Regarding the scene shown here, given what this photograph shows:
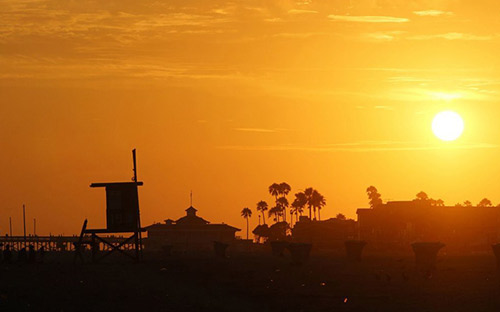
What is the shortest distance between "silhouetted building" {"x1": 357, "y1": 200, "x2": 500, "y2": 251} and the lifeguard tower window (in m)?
63.3

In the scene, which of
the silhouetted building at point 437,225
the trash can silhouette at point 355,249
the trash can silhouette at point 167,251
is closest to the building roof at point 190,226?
the silhouetted building at point 437,225

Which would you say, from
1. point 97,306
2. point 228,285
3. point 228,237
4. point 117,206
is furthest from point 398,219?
point 97,306

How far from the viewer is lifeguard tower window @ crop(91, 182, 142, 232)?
49188 millimetres

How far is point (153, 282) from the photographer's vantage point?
38.0m

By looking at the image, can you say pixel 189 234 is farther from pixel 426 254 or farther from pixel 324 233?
pixel 426 254

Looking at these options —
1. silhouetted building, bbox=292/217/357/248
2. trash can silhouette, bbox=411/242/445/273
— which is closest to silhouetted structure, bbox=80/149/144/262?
trash can silhouette, bbox=411/242/445/273

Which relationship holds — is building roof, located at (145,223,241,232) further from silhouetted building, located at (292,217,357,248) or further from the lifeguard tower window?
the lifeguard tower window

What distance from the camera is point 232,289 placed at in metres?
38.5

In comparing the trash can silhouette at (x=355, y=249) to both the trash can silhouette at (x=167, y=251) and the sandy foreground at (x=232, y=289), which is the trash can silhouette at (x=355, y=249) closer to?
the sandy foreground at (x=232, y=289)

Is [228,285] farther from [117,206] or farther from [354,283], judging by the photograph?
[117,206]

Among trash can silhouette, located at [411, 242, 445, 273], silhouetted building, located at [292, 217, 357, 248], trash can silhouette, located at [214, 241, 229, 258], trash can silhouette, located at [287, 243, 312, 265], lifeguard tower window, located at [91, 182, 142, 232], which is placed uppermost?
silhouetted building, located at [292, 217, 357, 248]

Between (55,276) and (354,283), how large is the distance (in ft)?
42.1

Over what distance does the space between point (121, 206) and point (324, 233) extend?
74.9m

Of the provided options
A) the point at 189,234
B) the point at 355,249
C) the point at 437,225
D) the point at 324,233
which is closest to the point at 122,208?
the point at 355,249
